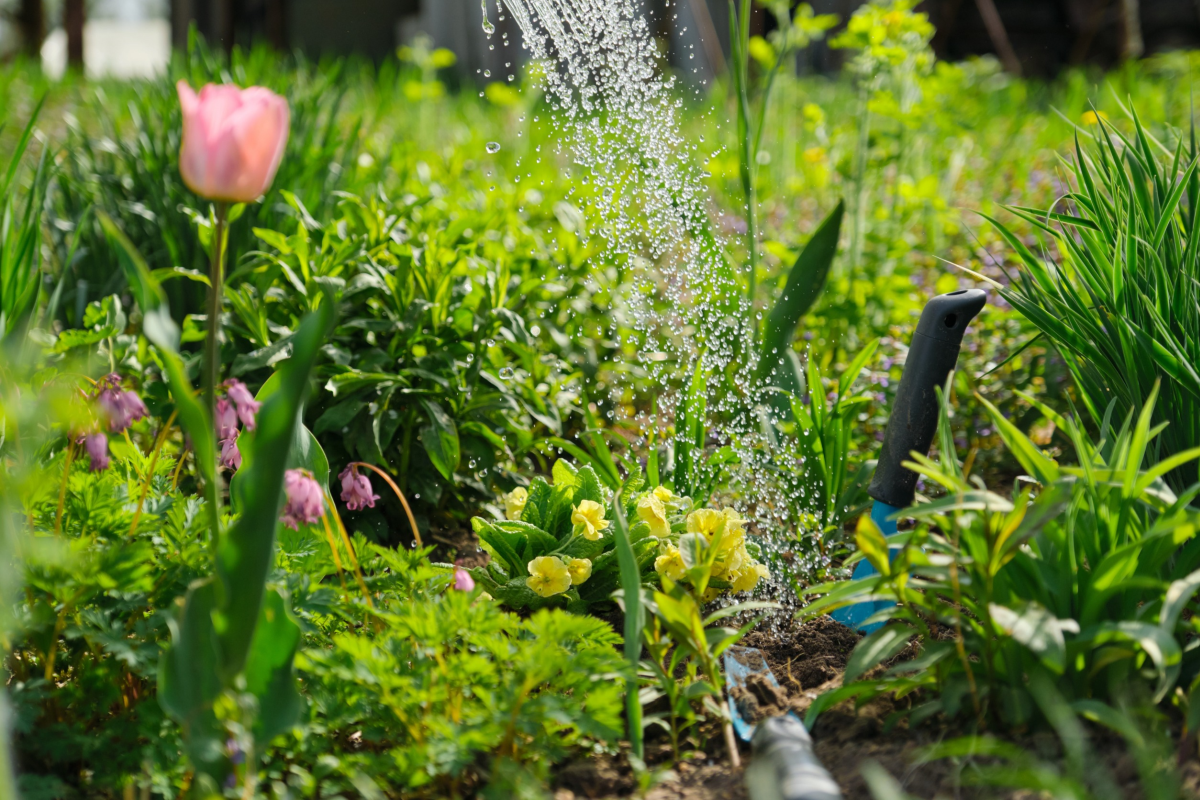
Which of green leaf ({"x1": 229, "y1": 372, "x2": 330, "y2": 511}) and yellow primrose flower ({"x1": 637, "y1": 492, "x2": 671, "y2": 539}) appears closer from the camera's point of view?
green leaf ({"x1": 229, "y1": 372, "x2": 330, "y2": 511})

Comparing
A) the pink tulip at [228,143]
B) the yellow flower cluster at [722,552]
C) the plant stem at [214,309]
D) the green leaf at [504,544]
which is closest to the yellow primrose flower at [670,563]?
the yellow flower cluster at [722,552]

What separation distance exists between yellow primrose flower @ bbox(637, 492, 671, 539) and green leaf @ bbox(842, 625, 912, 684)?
39cm

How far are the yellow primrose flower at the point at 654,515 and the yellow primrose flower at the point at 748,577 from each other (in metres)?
0.13

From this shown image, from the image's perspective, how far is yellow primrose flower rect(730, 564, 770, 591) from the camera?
1.47 metres

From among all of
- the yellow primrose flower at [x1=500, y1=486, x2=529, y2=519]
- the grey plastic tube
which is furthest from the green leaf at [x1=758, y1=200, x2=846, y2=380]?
the grey plastic tube

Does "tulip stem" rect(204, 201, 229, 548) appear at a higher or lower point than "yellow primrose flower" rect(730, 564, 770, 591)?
higher

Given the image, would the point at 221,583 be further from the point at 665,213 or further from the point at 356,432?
the point at 665,213

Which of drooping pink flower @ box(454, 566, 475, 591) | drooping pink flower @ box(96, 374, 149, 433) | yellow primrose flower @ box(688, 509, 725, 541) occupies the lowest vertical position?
yellow primrose flower @ box(688, 509, 725, 541)

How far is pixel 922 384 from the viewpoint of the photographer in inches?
54.2

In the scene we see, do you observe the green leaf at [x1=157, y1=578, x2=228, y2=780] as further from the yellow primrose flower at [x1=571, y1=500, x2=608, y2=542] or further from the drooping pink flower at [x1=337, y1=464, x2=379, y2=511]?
the yellow primrose flower at [x1=571, y1=500, x2=608, y2=542]

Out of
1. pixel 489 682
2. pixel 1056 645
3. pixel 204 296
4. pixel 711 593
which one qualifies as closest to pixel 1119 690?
pixel 1056 645

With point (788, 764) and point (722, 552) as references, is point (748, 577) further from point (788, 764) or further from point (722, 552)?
point (788, 764)

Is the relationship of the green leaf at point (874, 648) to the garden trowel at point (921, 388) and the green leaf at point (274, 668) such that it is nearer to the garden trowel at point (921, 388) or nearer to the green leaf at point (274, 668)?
the garden trowel at point (921, 388)

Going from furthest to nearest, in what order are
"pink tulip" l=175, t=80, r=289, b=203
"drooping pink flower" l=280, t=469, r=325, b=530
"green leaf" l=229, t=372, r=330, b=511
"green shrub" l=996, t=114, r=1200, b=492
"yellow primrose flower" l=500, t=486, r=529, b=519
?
"yellow primrose flower" l=500, t=486, r=529, b=519 < "green shrub" l=996, t=114, r=1200, b=492 < "green leaf" l=229, t=372, r=330, b=511 < "drooping pink flower" l=280, t=469, r=325, b=530 < "pink tulip" l=175, t=80, r=289, b=203
